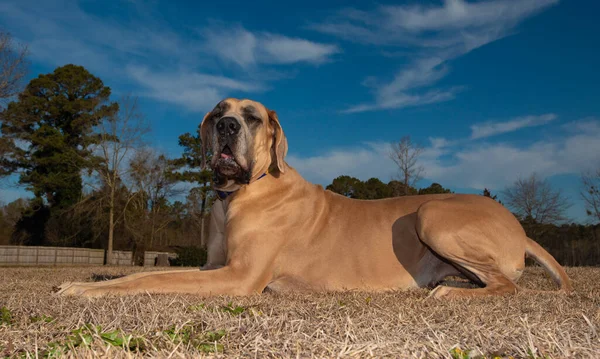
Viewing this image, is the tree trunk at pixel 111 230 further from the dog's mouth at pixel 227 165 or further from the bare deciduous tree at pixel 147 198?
the dog's mouth at pixel 227 165

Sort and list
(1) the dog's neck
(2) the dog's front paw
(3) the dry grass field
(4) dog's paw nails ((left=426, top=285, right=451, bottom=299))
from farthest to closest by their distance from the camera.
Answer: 1. (1) the dog's neck
2. (4) dog's paw nails ((left=426, top=285, right=451, bottom=299))
3. (2) the dog's front paw
4. (3) the dry grass field

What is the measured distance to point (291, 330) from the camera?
77.9 inches

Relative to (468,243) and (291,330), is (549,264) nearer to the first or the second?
(468,243)

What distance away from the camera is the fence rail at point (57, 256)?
2078 cm

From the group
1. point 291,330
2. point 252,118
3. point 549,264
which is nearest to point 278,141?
point 252,118

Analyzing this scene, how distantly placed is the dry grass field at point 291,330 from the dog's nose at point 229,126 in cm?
164

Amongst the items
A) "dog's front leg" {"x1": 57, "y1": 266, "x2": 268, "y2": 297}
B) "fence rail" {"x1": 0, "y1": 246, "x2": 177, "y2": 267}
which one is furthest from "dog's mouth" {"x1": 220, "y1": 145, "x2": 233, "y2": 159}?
"fence rail" {"x1": 0, "y1": 246, "x2": 177, "y2": 267}

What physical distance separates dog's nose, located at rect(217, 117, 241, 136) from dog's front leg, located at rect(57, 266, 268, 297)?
1159mm

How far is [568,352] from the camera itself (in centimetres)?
166

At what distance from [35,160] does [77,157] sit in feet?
8.57

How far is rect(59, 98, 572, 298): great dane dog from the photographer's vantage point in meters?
4.03

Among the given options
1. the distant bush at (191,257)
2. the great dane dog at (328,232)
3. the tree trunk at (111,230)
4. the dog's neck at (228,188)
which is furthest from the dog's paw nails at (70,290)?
the tree trunk at (111,230)

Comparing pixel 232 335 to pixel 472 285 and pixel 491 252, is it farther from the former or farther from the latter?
pixel 472 285

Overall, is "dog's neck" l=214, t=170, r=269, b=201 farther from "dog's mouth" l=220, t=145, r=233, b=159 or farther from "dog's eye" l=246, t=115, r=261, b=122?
"dog's eye" l=246, t=115, r=261, b=122
